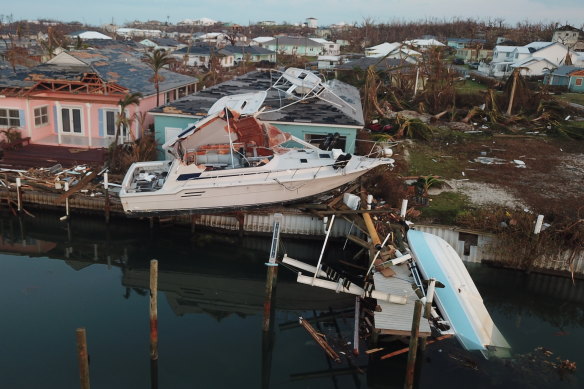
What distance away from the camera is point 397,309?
13320mm

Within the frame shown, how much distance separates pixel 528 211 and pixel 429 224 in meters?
3.98

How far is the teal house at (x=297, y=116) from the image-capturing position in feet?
74.0

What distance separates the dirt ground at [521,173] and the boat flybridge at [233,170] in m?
5.60

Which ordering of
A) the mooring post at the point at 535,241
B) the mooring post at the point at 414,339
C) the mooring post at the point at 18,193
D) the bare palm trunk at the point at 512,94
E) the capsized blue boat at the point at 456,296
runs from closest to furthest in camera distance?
the mooring post at the point at 414,339
the capsized blue boat at the point at 456,296
the mooring post at the point at 535,241
the mooring post at the point at 18,193
the bare palm trunk at the point at 512,94

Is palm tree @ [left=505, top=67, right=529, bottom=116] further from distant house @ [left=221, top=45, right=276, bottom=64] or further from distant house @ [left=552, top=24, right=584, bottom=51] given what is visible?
distant house @ [left=552, top=24, right=584, bottom=51]

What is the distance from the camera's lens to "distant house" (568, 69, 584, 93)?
5019 cm

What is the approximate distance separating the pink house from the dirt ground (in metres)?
15.9

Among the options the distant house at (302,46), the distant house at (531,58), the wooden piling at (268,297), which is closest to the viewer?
the wooden piling at (268,297)

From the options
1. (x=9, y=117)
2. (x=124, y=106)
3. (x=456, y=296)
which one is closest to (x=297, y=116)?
(x=124, y=106)

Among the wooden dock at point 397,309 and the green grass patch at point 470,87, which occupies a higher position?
the green grass patch at point 470,87

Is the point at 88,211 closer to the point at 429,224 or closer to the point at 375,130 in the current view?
the point at 429,224

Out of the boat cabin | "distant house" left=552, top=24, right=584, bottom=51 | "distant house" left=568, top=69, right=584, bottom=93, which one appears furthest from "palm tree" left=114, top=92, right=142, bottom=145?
"distant house" left=552, top=24, right=584, bottom=51

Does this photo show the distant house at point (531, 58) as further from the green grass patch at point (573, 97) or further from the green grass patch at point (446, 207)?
the green grass patch at point (446, 207)

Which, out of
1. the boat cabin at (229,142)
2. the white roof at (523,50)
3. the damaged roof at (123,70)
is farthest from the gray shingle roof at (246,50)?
the boat cabin at (229,142)
